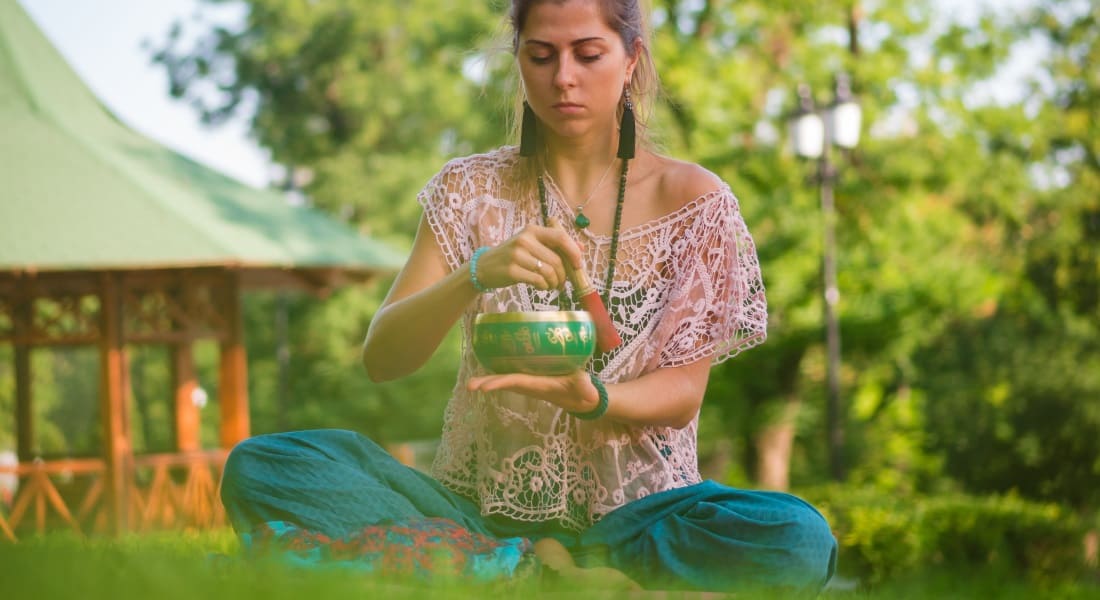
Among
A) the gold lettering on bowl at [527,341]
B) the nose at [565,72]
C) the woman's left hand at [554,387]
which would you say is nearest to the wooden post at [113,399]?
the nose at [565,72]

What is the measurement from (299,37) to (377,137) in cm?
261

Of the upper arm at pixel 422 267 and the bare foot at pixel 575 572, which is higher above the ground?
the upper arm at pixel 422 267

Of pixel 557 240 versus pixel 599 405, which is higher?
pixel 557 240

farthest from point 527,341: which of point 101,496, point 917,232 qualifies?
point 917,232

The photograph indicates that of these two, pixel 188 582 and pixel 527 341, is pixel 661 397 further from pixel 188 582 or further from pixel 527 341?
pixel 188 582

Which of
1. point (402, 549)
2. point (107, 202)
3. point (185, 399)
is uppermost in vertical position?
point (107, 202)

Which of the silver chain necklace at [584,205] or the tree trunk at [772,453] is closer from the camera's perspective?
the silver chain necklace at [584,205]

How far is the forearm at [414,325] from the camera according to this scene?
329 centimetres

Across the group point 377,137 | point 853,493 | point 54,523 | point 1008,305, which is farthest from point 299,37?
point 853,493

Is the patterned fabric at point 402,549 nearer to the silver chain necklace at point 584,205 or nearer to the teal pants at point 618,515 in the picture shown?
the teal pants at point 618,515

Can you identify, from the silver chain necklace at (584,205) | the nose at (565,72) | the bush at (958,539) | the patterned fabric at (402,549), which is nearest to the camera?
the patterned fabric at (402,549)

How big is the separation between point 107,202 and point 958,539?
7912 millimetres

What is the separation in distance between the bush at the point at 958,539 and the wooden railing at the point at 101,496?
20.0 feet

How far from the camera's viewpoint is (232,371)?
14.2m
